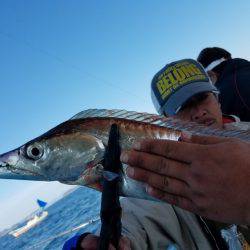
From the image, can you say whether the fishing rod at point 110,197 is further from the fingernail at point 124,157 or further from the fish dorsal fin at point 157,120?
the fish dorsal fin at point 157,120

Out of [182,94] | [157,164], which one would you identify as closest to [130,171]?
[157,164]

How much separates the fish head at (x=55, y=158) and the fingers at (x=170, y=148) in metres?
0.45

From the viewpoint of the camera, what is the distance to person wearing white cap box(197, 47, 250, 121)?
5.13 metres

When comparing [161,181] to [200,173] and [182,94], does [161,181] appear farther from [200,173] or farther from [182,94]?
[182,94]

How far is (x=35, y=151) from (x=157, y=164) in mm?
828

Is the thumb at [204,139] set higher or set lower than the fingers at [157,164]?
higher

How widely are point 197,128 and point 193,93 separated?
5.41ft

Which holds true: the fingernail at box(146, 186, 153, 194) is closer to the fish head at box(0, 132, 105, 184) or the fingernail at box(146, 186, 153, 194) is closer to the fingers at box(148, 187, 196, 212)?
the fingers at box(148, 187, 196, 212)

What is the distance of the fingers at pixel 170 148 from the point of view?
161cm

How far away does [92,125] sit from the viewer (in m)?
2.22

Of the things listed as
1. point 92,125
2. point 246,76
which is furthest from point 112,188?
point 246,76

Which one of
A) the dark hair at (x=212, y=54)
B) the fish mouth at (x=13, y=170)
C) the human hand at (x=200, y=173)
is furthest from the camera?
the dark hair at (x=212, y=54)

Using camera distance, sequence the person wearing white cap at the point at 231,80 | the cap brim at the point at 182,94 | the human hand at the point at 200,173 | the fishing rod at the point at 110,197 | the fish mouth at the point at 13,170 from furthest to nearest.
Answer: the person wearing white cap at the point at 231,80 → the cap brim at the point at 182,94 → the fish mouth at the point at 13,170 → the fishing rod at the point at 110,197 → the human hand at the point at 200,173

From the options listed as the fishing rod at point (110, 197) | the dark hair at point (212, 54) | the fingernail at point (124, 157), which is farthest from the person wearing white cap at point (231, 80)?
the fingernail at point (124, 157)
